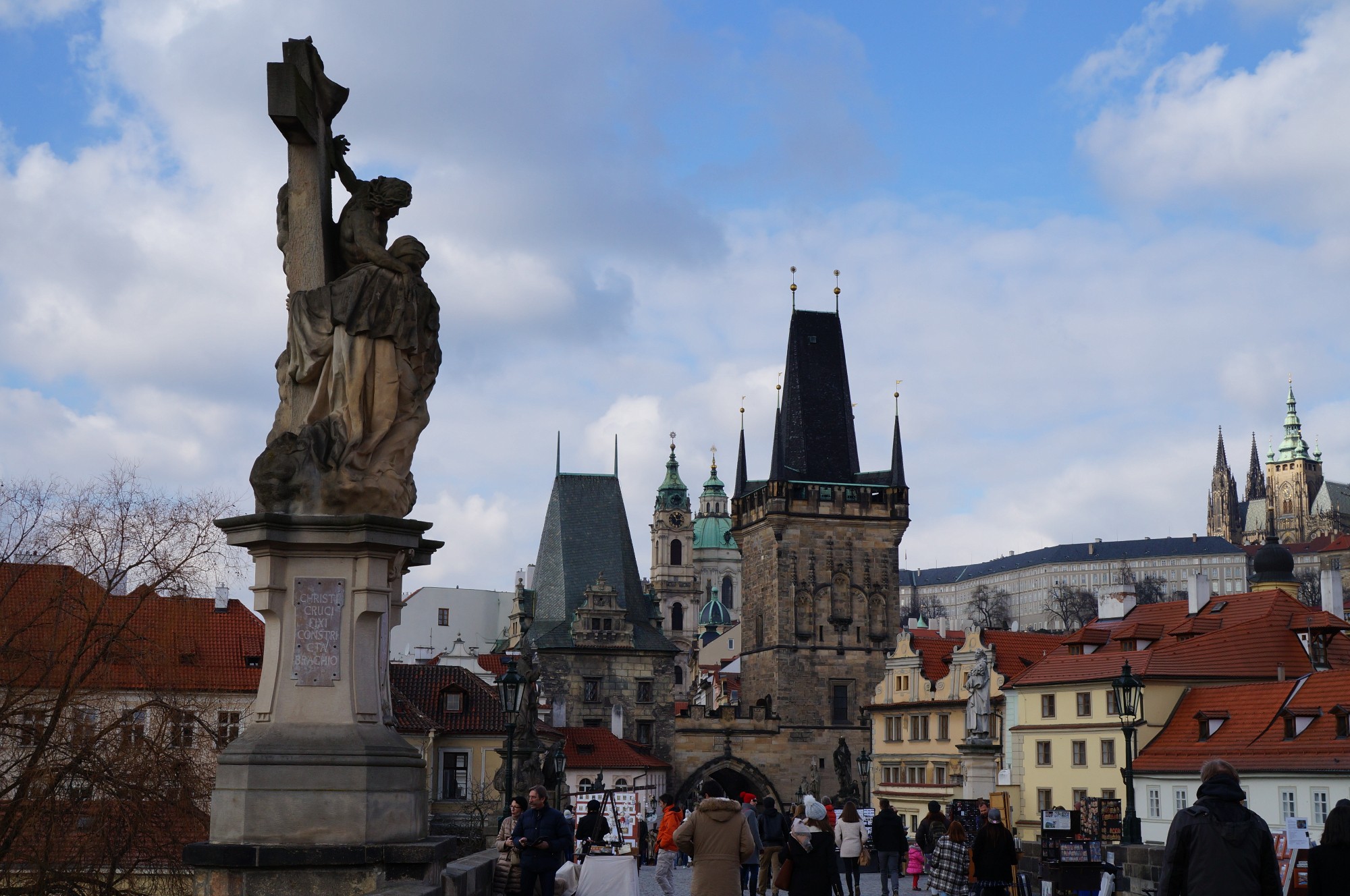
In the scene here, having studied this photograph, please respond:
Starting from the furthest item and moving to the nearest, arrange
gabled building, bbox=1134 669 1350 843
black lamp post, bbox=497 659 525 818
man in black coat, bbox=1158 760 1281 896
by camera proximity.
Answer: gabled building, bbox=1134 669 1350 843 < black lamp post, bbox=497 659 525 818 < man in black coat, bbox=1158 760 1281 896

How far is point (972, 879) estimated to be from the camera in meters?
12.7

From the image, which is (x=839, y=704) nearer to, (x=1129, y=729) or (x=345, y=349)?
(x=1129, y=729)

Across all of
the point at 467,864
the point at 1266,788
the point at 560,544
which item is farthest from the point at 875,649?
the point at 467,864

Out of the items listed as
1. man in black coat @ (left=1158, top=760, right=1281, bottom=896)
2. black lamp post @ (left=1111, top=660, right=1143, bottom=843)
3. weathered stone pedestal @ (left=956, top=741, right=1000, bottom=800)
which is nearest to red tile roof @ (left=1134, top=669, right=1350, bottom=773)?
weathered stone pedestal @ (left=956, top=741, right=1000, bottom=800)

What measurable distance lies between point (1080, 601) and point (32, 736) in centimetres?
14366

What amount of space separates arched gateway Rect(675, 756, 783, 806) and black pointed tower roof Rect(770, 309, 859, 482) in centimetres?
1380

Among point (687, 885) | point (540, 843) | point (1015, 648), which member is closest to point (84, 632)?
point (540, 843)

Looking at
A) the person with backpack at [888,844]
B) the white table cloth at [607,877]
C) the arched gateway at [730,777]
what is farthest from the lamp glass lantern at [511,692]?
the arched gateway at [730,777]

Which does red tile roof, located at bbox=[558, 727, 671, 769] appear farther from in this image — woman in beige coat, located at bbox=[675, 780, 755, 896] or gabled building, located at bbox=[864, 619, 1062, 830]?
woman in beige coat, located at bbox=[675, 780, 755, 896]

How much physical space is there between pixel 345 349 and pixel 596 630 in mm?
58829

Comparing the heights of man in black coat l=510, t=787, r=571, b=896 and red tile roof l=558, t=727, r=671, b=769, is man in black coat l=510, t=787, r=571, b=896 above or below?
above

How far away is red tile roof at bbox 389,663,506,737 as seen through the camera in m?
46.8

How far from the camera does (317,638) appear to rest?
→ 741cm

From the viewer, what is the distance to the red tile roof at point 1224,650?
39594 millimetres
